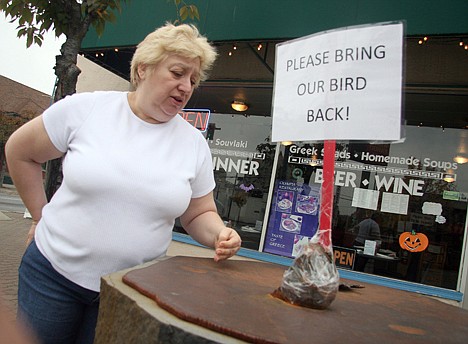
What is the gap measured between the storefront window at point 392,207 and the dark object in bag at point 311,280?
3.92m

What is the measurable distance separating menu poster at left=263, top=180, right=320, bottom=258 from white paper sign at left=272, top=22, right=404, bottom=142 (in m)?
4.05

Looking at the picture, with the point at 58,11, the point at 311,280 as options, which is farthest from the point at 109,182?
the point at 58,11

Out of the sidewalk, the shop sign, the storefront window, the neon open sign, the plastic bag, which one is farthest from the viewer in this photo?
the neon open sign

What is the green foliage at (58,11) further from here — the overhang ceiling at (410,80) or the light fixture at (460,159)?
the light fixture at (460,159)

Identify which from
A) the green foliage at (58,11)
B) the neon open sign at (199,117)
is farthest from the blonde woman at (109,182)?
the neon open sign at (199,117)

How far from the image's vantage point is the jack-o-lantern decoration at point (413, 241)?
5.06 metres

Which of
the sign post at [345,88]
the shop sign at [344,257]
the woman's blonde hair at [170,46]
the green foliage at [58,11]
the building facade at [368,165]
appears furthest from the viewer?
the shop sign at [344,257]

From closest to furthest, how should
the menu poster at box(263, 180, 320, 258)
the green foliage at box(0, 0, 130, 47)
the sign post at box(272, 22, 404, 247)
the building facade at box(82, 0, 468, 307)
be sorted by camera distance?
the sign post at box(272, 22, 404, 247) < the green foliage at box(0, 0, 130, 47) < the building facade at box(82, 0, 468, 307) < the menu poster at box(263, 180, 320, 258)

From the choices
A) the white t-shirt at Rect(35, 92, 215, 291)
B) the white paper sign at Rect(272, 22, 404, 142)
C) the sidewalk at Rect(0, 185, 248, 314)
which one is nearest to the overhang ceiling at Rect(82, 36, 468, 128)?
the sidewalk at Rect(0, 185, 248, 314)

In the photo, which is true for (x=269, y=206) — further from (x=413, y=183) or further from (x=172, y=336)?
(x=172, y=336)

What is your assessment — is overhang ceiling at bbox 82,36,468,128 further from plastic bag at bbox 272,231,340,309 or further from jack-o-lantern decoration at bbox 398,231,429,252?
plastic bag at bbox 272,231,340,309

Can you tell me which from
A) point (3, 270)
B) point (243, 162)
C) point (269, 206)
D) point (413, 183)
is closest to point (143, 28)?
point (243, 162)

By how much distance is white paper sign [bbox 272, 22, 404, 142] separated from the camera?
1.42 m

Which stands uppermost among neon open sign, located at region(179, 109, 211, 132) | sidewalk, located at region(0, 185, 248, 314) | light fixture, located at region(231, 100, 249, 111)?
light fixture, located at region(231, 100, 249, 111)
